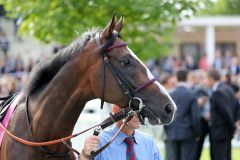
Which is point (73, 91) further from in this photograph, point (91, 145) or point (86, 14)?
point (86, 14)

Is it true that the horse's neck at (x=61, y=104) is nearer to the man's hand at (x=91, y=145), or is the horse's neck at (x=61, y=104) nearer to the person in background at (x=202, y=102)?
the man's hand at (x=91, y=145)

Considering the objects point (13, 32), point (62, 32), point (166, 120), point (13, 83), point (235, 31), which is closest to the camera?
point (166, 120)

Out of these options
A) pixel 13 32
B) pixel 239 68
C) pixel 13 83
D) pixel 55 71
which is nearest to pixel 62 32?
pixel 13 83

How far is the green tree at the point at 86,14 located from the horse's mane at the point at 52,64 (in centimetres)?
470

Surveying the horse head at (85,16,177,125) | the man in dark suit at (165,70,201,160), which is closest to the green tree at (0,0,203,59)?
the man in dark suit at (165,70,201,160)

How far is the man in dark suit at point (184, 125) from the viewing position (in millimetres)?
11453

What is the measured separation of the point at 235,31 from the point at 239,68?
56.0 feet

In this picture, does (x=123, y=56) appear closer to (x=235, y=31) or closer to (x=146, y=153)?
(x=146, y=153)

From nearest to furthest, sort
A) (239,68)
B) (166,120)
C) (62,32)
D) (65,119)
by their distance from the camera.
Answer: (166,120) → (65,119) → (62,32) → (239,68)

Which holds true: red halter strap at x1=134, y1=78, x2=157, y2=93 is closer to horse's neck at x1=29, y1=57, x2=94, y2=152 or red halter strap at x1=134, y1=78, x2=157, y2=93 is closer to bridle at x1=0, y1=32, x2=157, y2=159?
bridle at x1=0, y1=32, x2=157, y2=159

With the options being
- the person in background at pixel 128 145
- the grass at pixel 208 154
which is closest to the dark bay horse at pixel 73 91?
the person in background at pixel 128 145

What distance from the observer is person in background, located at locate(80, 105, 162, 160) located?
4938 mm

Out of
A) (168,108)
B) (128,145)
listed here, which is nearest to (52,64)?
(128,145)

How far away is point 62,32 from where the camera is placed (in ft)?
34.1
